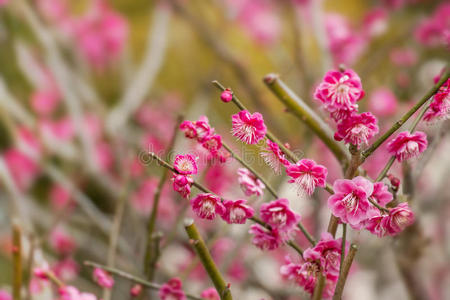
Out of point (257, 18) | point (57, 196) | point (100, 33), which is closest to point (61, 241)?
point (57, 196)

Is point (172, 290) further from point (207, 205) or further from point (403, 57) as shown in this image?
point (403, 57)

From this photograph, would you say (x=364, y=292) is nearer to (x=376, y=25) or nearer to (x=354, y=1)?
(x=376, y=25)

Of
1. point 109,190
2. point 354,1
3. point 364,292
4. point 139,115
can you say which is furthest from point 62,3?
point 364,292

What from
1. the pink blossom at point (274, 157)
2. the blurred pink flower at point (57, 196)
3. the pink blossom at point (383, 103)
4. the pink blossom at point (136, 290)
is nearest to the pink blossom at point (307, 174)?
the pink blossom at point (274, 157)

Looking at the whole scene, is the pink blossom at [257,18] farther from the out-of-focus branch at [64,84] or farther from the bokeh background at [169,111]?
the out-of-focus branch at [64,84]

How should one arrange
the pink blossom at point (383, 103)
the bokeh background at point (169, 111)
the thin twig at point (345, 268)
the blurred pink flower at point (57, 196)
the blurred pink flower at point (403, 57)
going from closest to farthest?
the thin twig at point (345, 268), the bokeh background at point (169, 111), the pink blossom at point (383, 103), the blurred pink flower at point (403, 57), the blurred pink flower at point (57, 196)

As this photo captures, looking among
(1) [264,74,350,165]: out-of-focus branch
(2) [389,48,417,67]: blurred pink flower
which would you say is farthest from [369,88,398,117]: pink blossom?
(1) [264,74,350,165]: out-of-focus branch

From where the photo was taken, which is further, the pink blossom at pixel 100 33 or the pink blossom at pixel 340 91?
the pink blossom at pixel 100 33

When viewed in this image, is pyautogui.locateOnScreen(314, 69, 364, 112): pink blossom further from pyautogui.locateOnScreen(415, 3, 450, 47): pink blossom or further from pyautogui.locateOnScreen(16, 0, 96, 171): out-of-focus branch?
pyautogui.locateOnScreen(16, 0, 96, 171): out-of-focus branch
